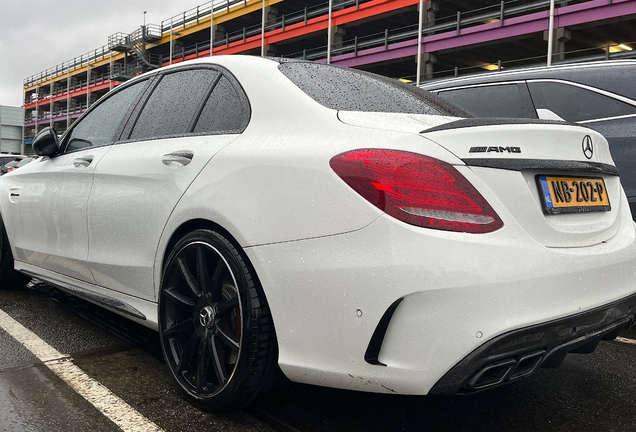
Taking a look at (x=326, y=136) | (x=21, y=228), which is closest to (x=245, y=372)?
(x=326, y=136)

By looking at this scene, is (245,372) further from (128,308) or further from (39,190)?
(39,190)

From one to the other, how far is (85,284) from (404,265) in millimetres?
2063

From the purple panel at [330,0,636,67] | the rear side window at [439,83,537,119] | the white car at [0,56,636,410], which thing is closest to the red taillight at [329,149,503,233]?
the white car at [0,56,636,410]

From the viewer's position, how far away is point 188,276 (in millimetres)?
2248

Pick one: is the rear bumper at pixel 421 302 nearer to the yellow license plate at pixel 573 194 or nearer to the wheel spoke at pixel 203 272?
the yellow license plate at pixel 573 194

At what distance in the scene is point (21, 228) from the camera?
12.1ft

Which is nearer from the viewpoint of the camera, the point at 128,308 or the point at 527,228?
the point at 527,228

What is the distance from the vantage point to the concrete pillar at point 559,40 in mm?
20703

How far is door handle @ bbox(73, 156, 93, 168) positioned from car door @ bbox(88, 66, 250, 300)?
0.49 feet

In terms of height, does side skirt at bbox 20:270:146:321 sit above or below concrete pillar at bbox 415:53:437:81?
below

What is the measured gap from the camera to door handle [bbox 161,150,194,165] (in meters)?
2.32

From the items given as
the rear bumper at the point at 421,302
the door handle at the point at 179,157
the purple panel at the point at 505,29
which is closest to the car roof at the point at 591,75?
the rear bumper at the point at 421,302

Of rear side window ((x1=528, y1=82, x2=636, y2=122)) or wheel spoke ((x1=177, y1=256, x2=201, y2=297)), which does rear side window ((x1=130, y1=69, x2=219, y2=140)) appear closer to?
wheel spoke ((x1=177, y1=256, x2=201, y2=297))

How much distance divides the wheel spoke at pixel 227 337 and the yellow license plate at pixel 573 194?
1.14 metres
